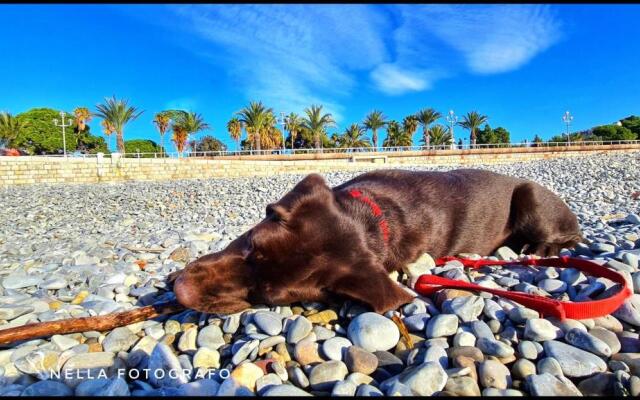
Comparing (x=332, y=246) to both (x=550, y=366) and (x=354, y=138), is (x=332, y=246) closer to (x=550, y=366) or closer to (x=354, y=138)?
(x=550, y=366)

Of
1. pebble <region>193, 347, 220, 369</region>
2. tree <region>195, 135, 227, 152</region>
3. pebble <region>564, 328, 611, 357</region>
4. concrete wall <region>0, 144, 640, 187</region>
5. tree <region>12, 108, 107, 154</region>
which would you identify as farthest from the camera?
tree <region>195, 135, 227, 152</region>

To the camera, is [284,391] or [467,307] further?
[467,307]

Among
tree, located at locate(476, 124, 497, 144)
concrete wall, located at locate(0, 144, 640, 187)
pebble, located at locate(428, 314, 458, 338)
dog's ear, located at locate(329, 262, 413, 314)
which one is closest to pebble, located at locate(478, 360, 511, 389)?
pebble, located at locate(428, 314, 458, 338)

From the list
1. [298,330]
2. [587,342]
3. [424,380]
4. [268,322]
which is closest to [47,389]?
A: [268,322]

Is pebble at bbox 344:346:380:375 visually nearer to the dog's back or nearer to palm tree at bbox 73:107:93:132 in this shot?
the dog's back

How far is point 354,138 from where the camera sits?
192 ft

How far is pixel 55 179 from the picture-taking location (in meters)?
18.5

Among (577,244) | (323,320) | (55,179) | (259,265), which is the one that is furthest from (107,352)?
(55,179)

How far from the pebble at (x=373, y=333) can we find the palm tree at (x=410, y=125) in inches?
2382

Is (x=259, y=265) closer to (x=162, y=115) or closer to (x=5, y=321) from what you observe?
(x=5, y=321)

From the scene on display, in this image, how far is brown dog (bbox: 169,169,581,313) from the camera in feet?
6.28

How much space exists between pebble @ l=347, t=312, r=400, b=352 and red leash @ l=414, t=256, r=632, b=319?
0.57 meters

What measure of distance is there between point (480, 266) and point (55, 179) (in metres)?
21.2

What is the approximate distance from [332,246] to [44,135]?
64889 millimetres
